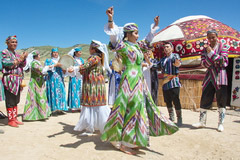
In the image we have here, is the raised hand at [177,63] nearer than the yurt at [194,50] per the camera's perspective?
Yes

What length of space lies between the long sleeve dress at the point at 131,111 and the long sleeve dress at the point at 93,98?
2.76ft

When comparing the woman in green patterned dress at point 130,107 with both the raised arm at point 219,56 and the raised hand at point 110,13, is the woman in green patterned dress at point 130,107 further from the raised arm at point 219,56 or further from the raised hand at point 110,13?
the raised arm at point 219,56

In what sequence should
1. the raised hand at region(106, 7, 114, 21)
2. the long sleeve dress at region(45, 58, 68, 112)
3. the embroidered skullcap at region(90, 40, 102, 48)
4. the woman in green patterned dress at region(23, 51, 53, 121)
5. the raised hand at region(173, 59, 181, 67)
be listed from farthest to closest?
the long sleeve dress at region(45, 58, 68, 112) < the woman in green patterned dress at region(23, 51, 53, 121) < the raised hand at region(173, 59, 181, 67) < the embroidered skullcap at region(90, 40, 102, 48) < the raised hand at region(106, 7, 114, 21)

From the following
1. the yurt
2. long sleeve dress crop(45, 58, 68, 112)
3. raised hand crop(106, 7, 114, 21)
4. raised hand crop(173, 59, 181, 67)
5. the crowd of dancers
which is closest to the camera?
raised hand crop(106, 7, 114, 21)

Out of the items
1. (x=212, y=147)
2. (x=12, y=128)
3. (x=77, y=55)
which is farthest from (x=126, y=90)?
(x=77, y=55)

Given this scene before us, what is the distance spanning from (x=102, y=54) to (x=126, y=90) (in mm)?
1168

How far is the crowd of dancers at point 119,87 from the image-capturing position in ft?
9.56

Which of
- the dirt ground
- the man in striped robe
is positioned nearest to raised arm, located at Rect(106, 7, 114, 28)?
the dirt ground

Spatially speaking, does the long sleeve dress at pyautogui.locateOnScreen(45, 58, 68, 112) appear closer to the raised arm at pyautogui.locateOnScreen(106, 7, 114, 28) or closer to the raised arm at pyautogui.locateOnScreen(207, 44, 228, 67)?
the raised arm at pyautogui.locateOnScreen(106, 7, 114, 28)

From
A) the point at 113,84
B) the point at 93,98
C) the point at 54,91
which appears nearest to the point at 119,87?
the point at 93,98

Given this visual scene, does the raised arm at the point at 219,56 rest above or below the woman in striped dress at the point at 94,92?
above

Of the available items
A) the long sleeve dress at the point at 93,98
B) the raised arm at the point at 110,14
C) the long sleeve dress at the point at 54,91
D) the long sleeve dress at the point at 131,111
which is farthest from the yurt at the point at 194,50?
the raised arm at the point at 110,14

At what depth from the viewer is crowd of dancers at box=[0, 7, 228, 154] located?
2.91 meters

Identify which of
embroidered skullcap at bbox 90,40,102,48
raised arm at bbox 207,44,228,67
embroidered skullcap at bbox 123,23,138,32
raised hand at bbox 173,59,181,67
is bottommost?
raised hand at bbox 173,59,181,67
